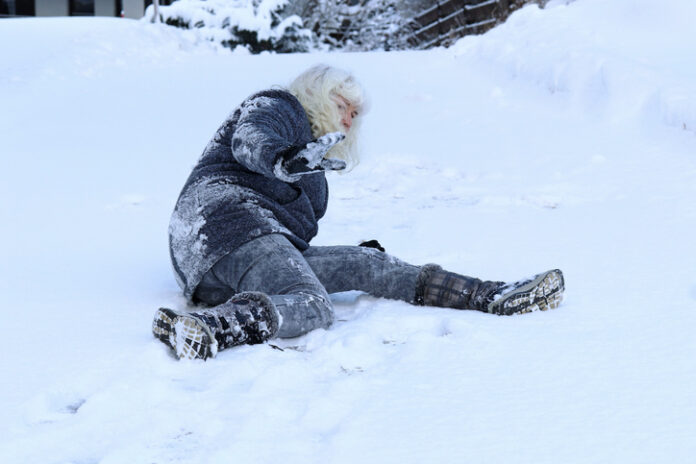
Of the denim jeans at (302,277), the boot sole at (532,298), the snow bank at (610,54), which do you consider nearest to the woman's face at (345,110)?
the denim jeans at (302,277)

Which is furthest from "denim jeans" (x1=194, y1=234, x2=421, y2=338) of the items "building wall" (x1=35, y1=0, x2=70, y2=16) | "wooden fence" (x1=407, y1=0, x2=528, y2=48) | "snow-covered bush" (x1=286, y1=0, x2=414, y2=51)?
"building wall" (x1=35, y1=0, x2=70, y2=16)

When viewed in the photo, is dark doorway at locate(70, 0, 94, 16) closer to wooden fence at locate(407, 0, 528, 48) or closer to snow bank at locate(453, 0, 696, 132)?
wooden fence at locate(407, 0, 528, 48)

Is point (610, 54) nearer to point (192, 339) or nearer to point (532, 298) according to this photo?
point (532, 298)

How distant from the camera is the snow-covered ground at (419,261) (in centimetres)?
168

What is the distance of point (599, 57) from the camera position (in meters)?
6.27

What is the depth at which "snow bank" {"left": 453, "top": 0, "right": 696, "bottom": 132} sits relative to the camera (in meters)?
5.43

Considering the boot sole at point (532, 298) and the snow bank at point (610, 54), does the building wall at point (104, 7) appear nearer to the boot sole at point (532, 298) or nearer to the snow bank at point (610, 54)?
the snow bank at point (610, 54)

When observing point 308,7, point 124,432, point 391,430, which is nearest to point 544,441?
point 391,430

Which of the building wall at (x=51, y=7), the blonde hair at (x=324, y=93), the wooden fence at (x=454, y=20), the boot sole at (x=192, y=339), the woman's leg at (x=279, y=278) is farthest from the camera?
the building wall at (x=51, y=7)

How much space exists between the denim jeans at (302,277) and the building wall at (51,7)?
22.1 meters

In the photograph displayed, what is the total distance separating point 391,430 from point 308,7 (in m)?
15.9

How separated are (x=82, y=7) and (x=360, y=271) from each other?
22610mm

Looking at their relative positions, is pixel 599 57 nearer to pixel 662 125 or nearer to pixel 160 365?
pixel 662 125

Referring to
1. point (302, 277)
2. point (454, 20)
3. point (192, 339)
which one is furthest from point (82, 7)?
point (192, 339)
